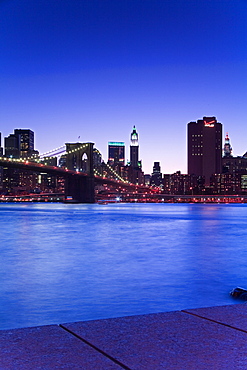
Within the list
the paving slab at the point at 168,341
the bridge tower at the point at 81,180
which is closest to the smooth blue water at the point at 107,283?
the paving slab at the point at 168,341

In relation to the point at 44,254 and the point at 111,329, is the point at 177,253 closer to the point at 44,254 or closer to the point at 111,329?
the point at 44,254

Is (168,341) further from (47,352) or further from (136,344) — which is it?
(47,352)

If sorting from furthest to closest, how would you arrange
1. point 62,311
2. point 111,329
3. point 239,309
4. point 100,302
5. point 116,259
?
point 116,259 → point 100,302 → point 62,311 → point 239,309 → point 111,329

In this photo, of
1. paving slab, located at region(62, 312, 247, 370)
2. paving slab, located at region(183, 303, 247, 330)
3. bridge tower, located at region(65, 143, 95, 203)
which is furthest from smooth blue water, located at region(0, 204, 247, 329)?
bridge tower, located at region(65, 143, 95, 203)

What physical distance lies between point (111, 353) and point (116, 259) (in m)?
12.0

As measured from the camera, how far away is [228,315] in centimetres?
335

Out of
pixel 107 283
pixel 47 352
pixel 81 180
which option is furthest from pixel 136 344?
pixel 81 180

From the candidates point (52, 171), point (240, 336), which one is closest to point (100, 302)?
point (240, 336)

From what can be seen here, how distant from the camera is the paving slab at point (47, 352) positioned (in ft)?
7.81

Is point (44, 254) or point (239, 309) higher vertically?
point (239, 309)

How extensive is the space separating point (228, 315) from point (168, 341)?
773 millimetres

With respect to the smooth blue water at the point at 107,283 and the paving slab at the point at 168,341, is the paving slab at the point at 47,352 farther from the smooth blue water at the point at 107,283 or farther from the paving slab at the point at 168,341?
the smooth blue water at the point at 107,283

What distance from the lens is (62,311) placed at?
271 inches

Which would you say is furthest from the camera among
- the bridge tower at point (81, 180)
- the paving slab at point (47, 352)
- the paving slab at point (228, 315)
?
the bridge tower at point (81, 180)
